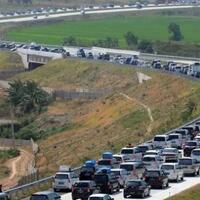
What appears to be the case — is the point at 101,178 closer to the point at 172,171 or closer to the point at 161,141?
the point at 172,171

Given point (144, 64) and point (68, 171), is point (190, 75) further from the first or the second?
point (68, 171)

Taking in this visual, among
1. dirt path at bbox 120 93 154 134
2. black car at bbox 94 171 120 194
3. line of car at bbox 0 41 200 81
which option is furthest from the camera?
line of car at bbox 0 41 200 81

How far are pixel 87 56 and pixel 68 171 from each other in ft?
380

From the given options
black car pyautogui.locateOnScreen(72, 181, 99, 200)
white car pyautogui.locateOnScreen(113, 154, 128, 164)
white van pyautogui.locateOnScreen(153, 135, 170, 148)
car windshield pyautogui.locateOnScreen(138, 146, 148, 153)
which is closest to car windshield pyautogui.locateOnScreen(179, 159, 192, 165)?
white car pyautogui.locateOnScreen(113, 154, 128, 164)

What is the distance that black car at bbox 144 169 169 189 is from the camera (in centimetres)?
6100

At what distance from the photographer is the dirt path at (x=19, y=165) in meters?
91.3

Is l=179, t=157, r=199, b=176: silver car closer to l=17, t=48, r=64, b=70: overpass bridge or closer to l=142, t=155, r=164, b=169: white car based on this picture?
l=142, t=155, r=164, b=169: white car

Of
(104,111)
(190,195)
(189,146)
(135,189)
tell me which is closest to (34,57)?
(104,111)

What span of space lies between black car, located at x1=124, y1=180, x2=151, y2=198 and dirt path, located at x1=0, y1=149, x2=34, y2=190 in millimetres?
31052

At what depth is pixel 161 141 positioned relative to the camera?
250 feet

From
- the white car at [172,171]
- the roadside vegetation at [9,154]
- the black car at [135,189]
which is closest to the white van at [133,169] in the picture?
the white car at [172,171]

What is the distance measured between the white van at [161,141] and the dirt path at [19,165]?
16.0 metres

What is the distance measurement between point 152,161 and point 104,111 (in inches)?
2383

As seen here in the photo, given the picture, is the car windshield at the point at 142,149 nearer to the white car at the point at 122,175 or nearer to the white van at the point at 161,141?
the white van at the point at 161,141
